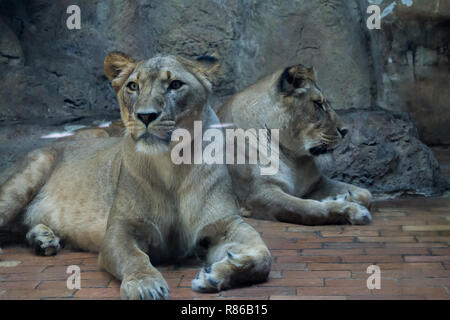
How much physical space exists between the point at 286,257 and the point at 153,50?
2909mm

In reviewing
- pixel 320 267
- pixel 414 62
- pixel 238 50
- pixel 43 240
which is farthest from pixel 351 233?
pixel 238 50

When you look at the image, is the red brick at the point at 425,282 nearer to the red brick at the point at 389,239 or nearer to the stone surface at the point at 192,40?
the red brick at the point at 389,239

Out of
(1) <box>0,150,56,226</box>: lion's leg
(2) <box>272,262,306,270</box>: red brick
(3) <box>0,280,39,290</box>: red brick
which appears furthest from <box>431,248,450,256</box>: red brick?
(1) <box>0,150,56,226</box>: lion's leg

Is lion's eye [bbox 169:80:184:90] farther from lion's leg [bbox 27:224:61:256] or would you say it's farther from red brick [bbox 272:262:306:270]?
lion's leg [bbox 27:224:61:256]

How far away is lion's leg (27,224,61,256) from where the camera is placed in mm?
3805

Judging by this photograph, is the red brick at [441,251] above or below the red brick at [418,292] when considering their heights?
below

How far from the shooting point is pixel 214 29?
5887 mm

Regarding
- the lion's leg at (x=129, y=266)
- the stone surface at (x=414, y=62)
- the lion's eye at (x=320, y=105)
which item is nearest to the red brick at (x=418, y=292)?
the lion's leg at (x=129, y=266)

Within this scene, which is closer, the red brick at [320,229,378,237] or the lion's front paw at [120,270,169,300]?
the lion's front paw at [120,270,169,300]

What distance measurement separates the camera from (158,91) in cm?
327

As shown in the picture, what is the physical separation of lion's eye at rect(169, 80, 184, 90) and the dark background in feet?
7.82

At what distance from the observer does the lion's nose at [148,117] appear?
312 cm

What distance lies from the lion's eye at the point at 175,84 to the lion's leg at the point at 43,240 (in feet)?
3.93

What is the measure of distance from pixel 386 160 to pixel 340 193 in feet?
2.55
